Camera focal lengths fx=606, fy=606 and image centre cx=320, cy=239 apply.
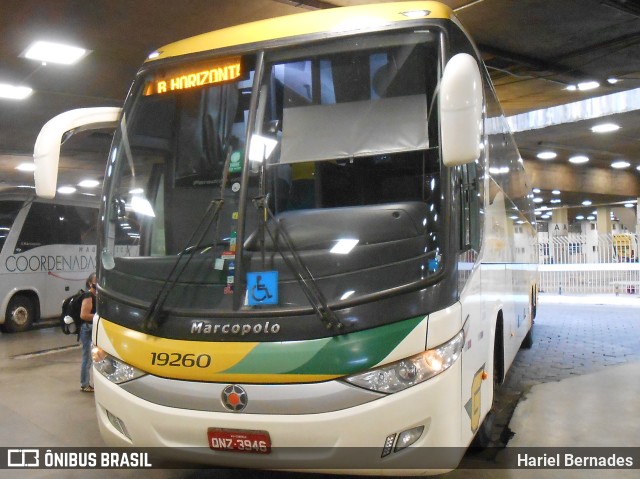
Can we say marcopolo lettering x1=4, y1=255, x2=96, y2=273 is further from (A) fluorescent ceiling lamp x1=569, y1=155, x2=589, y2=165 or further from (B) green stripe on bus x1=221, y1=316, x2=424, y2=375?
(A) fluorescent ceiling lamp x1=569, y1=155, x2=589, y2=165

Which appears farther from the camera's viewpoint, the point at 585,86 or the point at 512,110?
the point at 512,110

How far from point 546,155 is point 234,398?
18.5 meters

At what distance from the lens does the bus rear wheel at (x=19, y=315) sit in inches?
560

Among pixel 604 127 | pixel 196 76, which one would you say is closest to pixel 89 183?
pixel 604 127

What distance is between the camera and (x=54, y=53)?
31.3 ft

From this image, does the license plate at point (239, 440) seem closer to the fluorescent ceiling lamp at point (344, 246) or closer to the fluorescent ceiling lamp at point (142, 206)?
the fluorescent ceiling lamp at point (344, 246)

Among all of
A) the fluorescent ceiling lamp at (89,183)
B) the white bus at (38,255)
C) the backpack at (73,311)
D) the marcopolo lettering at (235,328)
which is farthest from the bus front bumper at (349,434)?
the fluorescent ceiling lamp at (89,183)

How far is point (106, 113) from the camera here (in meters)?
4.76

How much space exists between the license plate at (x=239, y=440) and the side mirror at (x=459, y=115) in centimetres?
189

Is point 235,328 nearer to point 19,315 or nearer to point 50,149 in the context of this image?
point 50,149

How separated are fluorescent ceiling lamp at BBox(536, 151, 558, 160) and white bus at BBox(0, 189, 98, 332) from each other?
542 inches

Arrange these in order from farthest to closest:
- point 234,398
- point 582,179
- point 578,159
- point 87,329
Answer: point 582,179, point 578,159, point 87,329, point 234,398

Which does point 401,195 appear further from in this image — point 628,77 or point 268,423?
point 628,77

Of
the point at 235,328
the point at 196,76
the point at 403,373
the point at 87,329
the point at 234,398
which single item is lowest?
the point at 87,329
